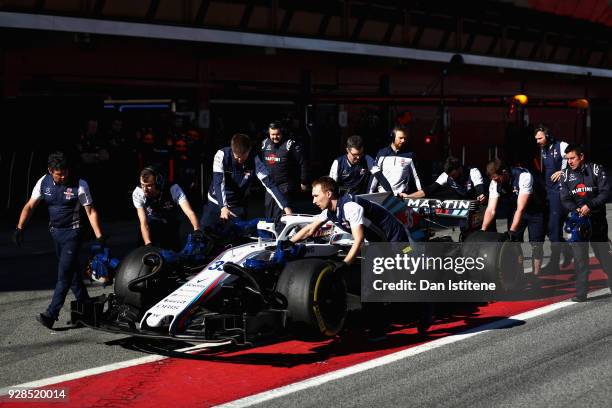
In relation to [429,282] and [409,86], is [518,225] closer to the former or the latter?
[429,282]

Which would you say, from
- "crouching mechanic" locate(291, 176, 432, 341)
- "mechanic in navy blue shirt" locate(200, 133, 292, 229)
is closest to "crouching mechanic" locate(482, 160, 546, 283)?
"crouching mechanic" locate(291, 176, 432, 341)

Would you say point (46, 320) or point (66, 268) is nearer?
point (46, 320)

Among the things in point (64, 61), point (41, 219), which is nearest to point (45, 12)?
point (64, 61)

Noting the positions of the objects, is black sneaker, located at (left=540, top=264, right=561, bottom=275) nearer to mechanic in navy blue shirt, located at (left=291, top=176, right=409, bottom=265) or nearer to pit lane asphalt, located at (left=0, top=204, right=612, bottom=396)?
pit lane asphalt, located at (left=0, top=204, right=612, bottom=396)

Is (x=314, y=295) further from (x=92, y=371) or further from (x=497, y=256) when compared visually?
(x=497, y=256)

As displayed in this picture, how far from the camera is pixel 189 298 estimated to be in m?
7.82

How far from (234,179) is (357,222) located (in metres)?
2.99

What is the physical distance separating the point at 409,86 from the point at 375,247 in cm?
2070

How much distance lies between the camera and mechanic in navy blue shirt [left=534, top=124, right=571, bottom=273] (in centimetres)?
1188

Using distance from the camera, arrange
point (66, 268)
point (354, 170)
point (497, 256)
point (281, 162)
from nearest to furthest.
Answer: point (66, 268), point (497, 256), point (354, 170), point (281, 162)

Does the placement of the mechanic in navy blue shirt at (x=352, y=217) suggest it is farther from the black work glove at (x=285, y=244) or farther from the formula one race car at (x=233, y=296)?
the black work glove at (x=285, y=244)

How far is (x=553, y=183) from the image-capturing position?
1219 cm

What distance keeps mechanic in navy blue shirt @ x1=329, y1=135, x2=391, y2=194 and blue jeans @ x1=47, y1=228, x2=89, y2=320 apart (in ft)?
10.8

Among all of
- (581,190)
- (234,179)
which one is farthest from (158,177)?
(581,190)
